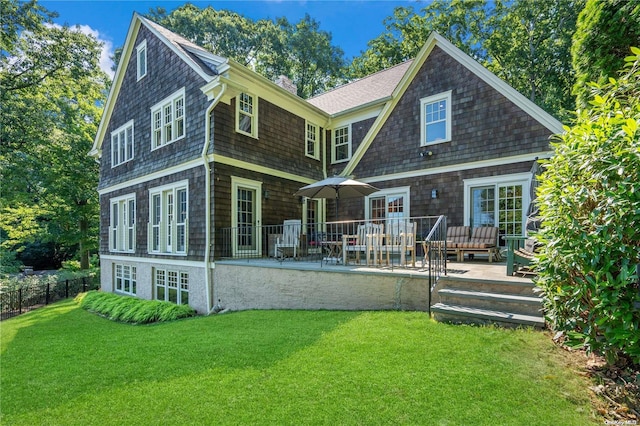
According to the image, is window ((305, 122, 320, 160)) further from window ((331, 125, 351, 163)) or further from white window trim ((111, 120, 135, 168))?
white window trim ((111, 120, 135, 168))

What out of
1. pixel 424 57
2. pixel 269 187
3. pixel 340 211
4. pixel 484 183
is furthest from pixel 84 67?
pixel 484 183

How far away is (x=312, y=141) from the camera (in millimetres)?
12773

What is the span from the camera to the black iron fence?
12.7 metres

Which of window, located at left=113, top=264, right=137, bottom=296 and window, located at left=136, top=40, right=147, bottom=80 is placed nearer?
window, located at left=136, top=40, right=147, bottom=80

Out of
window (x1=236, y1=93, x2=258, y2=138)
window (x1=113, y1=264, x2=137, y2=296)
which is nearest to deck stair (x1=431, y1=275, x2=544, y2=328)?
window (x1=236, y1=93, x2=258, y2=138)

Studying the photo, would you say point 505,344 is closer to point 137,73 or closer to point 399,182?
point 399,182

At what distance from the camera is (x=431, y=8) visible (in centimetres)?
2167

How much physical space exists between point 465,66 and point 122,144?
13.3 meters

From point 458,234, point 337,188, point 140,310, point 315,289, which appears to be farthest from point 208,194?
point 458,234

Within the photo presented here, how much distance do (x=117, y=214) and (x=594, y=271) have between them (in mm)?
15466

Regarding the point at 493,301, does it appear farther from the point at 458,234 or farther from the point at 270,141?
the point at 270,141

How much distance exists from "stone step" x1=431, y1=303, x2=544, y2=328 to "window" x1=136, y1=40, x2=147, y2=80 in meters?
13.1

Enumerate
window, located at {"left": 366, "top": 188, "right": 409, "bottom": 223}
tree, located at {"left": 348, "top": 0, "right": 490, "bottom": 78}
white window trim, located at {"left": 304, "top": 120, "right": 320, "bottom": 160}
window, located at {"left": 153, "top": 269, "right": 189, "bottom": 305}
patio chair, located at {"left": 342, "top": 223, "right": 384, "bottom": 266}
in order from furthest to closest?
tree, located at {"left": 348, "top": 0, "right": 490, "bottom": 78} < white window trim, located at {"left": 304, "top": 120, "right": 320, "bottom": 160} < window, located at {"left": 366, "top": 188, "right": 409, "bottom": 223} < window, located at {"left": 153, "top": 269, "right": 189, "bottom": 305} < patio chair, located at {"left": 342, "top": 223, "right": 384, "bottom": 266}

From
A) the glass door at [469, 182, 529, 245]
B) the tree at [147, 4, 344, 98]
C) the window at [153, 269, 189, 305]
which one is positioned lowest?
the window at [153, 269, 189, 305]
